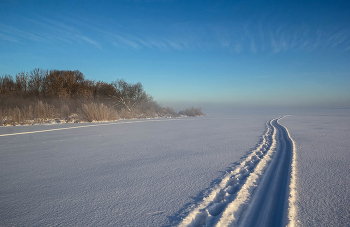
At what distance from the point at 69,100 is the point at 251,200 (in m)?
15.8

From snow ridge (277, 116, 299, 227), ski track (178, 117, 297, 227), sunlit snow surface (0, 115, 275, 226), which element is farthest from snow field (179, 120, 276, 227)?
snow ridge (277, 116, 299, 227)

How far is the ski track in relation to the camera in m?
1.34

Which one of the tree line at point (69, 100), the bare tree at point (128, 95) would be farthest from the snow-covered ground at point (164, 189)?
the bare tree at point (128, 95)

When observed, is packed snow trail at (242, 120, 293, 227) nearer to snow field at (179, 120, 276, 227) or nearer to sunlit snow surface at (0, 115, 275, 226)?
snow field at (179, 120, 276, 227)

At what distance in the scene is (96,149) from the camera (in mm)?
3668

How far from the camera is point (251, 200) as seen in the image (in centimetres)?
163

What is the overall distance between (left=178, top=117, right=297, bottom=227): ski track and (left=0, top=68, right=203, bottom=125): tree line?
9.42 metres

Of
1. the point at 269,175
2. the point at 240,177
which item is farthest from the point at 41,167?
the point at 269,175

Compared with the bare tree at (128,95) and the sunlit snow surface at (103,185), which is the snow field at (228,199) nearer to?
the sunlit snow surface at (103,185)

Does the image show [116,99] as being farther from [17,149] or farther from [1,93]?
[17,149]

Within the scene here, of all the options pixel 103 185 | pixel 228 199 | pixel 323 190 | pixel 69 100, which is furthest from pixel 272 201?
pixel 69 100

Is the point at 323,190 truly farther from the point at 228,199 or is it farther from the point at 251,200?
the point at 228,199

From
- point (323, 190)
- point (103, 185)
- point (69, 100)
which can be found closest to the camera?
point (323, 190)

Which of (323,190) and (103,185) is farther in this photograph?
(103,185)
